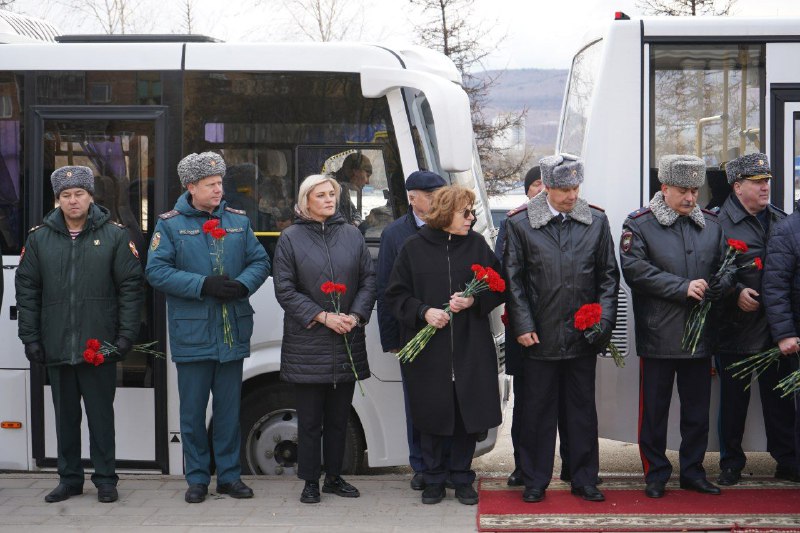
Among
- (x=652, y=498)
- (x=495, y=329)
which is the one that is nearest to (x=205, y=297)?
(x=495, y=329)

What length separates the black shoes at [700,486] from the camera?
6.79 metres

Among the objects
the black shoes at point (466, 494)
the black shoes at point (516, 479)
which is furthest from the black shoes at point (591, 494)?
the black shoes at point (466, 494)

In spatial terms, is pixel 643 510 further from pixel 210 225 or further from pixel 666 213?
pixel 210 225

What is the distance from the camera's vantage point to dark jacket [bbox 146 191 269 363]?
666 centimetres

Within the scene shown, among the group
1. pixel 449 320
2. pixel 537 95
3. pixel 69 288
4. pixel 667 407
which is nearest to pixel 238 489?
pixel 69 288

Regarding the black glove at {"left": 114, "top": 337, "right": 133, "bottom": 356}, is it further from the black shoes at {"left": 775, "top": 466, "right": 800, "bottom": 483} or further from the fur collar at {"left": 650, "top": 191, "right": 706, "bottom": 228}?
the black shoes at {"left": 775, "top": 466, "right": 800, "bottom": 483}

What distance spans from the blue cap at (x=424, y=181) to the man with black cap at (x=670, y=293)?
1154 mm

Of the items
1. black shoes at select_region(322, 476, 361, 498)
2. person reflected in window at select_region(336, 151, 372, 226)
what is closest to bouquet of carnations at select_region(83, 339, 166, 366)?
black shoes at select_region(322, 476, 361, 498)

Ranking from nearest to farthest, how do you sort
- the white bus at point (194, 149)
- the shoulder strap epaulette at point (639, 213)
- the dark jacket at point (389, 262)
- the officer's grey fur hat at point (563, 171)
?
the officer's grey fur hat at point (563, 171) → the shoulder strap epaulette at point (639, 213) → the dark jacket at point (389, 262) → the white bus at point (194, 149)

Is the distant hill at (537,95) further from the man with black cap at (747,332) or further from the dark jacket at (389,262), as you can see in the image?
the dark jacket at (389,262)

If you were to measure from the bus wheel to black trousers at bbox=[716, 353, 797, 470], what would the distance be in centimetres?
235

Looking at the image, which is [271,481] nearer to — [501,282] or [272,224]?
[272,224]

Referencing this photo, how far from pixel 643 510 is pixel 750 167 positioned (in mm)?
2123

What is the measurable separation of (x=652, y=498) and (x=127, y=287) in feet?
11.2
